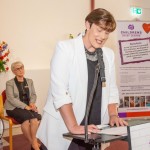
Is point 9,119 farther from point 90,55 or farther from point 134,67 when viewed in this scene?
point 90,55

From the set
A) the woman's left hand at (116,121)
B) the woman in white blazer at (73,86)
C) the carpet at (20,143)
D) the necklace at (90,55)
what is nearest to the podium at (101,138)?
the woman in white blazer at (73,86)

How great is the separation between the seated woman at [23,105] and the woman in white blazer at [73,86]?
203 centimetres

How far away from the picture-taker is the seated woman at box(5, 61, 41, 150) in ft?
11.7

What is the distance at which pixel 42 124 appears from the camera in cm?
153

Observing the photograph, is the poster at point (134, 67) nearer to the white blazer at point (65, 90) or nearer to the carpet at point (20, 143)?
the carpet at point (20, 143)

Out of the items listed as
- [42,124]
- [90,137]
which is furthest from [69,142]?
[90,137]

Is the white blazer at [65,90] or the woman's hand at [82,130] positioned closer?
the woman's hand at [82,130]

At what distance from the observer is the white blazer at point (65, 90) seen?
1.38m

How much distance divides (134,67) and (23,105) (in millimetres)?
1613

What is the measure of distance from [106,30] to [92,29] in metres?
0.08

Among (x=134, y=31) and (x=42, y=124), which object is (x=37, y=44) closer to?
(x=134, y=31)

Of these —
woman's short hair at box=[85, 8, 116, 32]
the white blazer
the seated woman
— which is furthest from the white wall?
woman's short hair at box=[85, 8, 116, 32]

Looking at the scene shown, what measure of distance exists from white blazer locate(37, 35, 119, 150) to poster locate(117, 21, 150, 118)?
8.25ft

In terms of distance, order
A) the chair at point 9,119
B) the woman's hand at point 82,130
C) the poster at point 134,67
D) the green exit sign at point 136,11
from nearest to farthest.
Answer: the woman's hand at point 82,130 → the chair at point 9,119 → the poster at point 134,67 → the green exit sign at point 136,11
